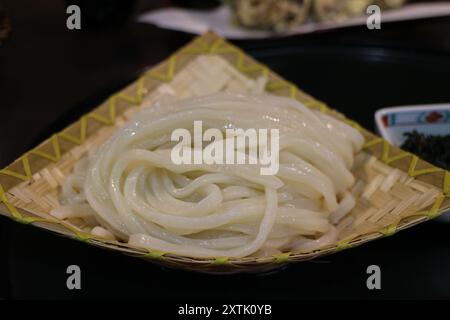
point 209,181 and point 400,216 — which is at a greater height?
point 209,181

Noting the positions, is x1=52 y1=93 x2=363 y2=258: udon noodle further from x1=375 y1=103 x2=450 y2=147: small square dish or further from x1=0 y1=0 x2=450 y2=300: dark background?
x1=375 y1=103 x2=450 y2=147: small square dish

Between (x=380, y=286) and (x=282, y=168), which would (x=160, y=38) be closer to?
(x=282, y=168)

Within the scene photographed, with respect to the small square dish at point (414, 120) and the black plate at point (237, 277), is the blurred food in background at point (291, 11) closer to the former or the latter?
the small square dish at point (414, 120)

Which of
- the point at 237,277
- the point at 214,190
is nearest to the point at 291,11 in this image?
the point at 214,190

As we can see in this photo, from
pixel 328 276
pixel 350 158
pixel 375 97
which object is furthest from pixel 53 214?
pixel 375 97

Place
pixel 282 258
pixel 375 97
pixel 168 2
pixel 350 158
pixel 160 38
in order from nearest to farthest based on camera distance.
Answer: pixel 282 258 < pixel 350 158 < pixel 375 97 < pixel 160 38 < pixel 168 2

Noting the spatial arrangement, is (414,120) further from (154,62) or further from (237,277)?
(154,62)

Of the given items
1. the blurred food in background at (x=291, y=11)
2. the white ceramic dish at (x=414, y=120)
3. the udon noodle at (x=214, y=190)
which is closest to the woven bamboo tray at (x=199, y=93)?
the udon noodle at (x=214, y=190)
